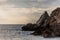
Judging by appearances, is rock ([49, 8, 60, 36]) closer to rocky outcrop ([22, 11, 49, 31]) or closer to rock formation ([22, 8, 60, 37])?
rock formation ([22, 8, 60, 37])

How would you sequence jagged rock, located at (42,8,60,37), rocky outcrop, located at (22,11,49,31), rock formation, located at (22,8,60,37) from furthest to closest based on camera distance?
rocky outcrop, located at (22,11,49,31), rock formation, located at (22,8,60,37), jagged rock, located at (42,8,60,37)

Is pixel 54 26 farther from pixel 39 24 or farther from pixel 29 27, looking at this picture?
pixel 29 27

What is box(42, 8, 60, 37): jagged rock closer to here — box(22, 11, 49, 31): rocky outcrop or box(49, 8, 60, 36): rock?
box(49, 8, 60, 36): rock

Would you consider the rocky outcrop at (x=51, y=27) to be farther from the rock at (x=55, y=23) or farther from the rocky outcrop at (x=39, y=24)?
the rocky outcrop at (x=39, y=24)

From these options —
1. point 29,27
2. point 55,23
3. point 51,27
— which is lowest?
point 29,27

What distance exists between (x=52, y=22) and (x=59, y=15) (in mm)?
848

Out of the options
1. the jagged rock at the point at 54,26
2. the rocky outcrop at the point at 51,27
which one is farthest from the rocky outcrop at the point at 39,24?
the jagged rock at the point at 54,26

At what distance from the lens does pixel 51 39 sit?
12469 millimetres

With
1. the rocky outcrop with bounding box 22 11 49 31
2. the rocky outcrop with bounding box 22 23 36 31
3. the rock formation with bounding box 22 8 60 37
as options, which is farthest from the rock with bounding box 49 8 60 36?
the rocky outcrop with bounding box 22 23 36 31

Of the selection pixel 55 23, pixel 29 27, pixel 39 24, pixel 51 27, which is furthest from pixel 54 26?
pixel 29 27

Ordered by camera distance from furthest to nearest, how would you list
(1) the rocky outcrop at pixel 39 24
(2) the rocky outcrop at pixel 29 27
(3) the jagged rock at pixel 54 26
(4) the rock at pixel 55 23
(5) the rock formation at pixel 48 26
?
1. (2) the rocky outcrop at pixel 29 27
2. (1) the rocky outcrop at pixel 39 24
3. (4) the rock at pixel 55 23
4. (5) the rock formation at pixel 48 26
5. (3) the jagged rock at pixel 54 26

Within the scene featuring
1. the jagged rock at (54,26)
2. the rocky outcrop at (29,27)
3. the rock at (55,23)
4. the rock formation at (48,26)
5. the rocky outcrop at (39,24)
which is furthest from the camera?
the rocky outcrop at (29,27)

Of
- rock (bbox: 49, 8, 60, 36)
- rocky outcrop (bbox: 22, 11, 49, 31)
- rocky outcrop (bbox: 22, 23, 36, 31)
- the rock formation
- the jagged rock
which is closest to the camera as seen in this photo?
the jagged rock

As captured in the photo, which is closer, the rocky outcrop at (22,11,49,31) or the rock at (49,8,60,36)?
the rock at (49,8,60,36)
